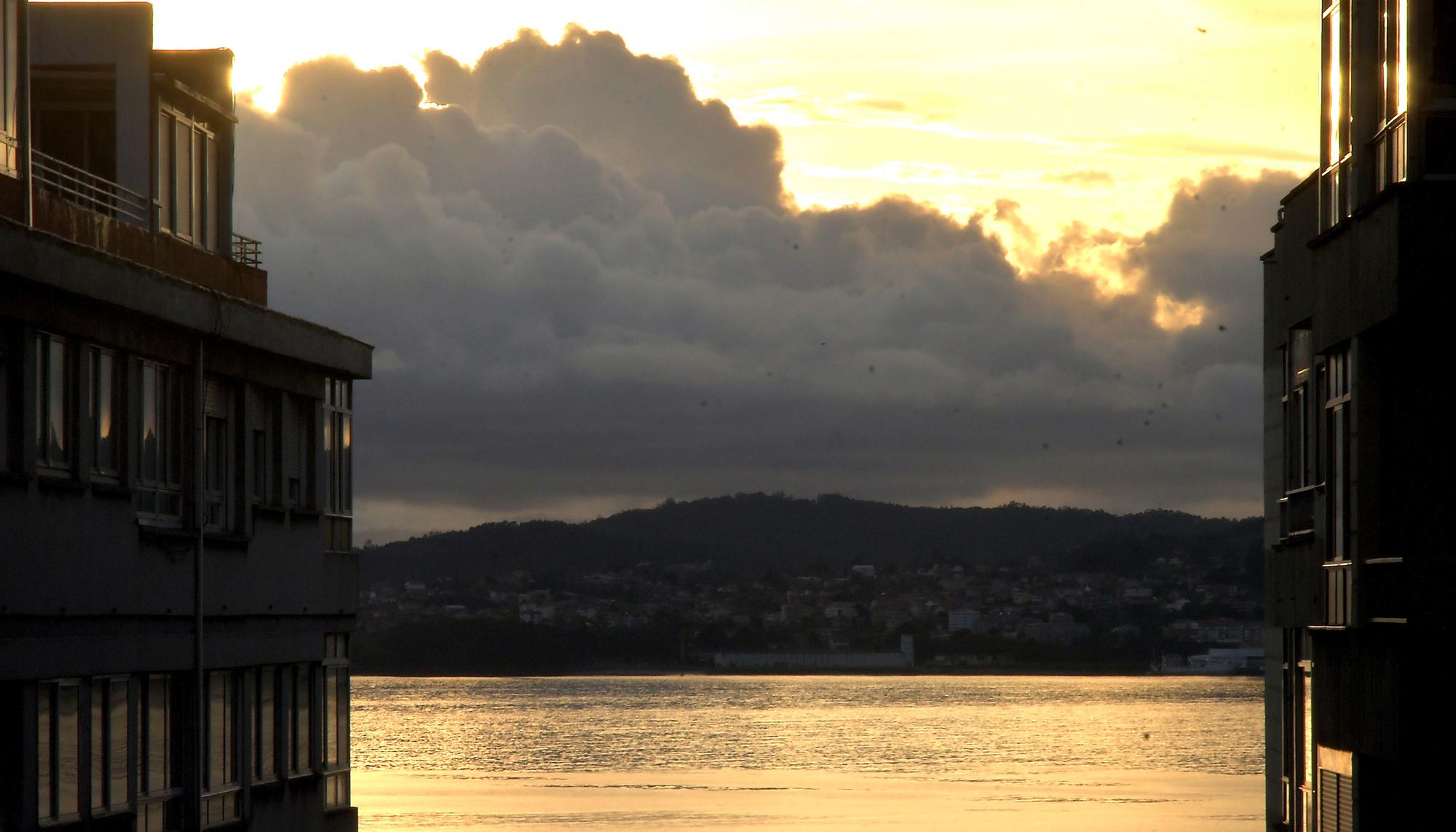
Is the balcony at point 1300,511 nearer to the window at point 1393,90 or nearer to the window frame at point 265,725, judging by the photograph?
the window at point 1393,90

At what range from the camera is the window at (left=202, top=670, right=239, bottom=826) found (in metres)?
27.2

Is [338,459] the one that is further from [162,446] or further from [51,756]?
[51,756]

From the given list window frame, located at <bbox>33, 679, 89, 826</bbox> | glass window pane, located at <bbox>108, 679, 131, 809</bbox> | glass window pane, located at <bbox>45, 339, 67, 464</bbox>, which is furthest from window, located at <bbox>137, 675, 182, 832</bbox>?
glass window pane, located at <bbox>45, 339, 67, 464</bbox>

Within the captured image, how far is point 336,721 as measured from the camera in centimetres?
3300

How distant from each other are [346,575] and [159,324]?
342 inches

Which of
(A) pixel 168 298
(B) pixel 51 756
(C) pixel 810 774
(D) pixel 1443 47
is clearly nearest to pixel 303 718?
(A) pixel 168 298

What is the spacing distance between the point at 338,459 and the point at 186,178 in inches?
241

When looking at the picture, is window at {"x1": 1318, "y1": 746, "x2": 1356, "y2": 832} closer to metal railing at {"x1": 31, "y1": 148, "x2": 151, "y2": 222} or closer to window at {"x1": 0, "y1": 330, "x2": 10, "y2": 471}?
window at {"x1": 0, "y1": 330, "x2": 10, "y2": 471}

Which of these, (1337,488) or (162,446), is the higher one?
(162,446)

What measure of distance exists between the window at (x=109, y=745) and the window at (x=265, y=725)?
4.63 metres

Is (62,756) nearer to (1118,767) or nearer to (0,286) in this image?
(0,286)

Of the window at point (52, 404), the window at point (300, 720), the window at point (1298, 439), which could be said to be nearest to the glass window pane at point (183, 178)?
the window at point (52, 404)

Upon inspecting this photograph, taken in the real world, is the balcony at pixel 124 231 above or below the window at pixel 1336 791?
above

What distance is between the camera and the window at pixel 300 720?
101 ft
